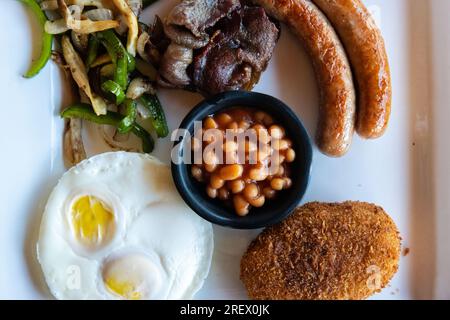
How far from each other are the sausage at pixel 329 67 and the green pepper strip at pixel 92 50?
87 cm

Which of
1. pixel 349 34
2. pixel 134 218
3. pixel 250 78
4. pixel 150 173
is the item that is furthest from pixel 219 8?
pixel 134 218

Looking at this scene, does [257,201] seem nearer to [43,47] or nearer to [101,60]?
[101,60]

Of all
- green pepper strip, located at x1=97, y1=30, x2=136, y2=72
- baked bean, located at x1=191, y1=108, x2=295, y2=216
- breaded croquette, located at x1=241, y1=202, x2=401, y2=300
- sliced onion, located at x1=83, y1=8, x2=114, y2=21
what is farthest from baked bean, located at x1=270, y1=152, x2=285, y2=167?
sliced onion, located at x1=83, y1=8, x2=114, y2=21

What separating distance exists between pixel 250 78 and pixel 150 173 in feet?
2.36

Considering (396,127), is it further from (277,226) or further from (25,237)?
(25,237)

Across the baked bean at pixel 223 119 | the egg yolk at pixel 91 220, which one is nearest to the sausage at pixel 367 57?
the baked bean at pixel 223 119

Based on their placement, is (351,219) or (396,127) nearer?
(351,219)

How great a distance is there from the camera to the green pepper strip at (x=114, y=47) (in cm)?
257

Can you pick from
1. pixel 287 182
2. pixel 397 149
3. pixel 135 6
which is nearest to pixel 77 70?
pixel 135 6

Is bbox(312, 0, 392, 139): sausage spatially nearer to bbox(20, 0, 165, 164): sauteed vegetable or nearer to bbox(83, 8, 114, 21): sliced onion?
bbox(20, 0, 165, 164): sauteed vegetable

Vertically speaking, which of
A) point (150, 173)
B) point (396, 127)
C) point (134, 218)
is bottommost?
point (134, 218)

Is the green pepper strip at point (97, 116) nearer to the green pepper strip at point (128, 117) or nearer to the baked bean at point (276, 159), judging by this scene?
the green pepper strip at point (128, 117)

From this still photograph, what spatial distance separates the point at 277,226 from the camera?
2.58 metres

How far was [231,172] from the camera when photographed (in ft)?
7.79
